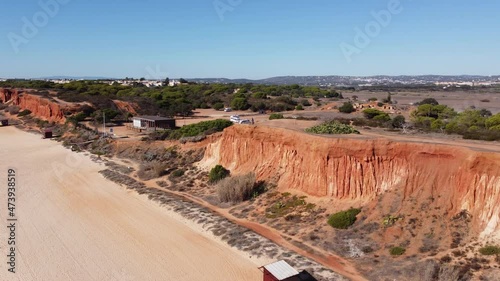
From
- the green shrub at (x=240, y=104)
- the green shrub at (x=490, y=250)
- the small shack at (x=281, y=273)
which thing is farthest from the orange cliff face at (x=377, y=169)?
the green shrub at (x=240, y=104)

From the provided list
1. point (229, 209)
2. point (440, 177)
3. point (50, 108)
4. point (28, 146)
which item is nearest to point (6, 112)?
point (50, 108)

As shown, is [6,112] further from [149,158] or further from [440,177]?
[440,177]

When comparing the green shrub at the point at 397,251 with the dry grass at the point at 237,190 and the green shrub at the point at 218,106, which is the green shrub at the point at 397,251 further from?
the green shrub at the point at 218,106

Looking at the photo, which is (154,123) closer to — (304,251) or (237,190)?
(237,190)

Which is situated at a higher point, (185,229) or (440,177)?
(440,177)

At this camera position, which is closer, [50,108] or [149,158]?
[149,158]

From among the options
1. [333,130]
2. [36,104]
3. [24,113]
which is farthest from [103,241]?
[24,113]
